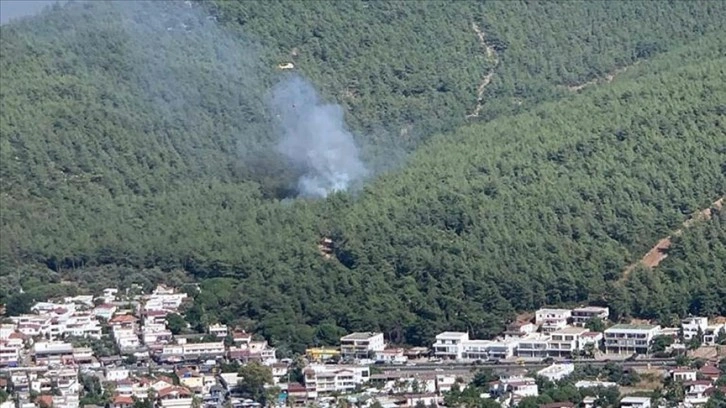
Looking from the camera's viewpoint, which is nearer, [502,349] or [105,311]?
[502,349]

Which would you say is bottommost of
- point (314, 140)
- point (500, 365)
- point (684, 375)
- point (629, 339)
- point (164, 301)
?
point (684, 375)

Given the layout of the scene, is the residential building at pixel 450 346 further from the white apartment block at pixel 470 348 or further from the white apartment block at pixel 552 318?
the white apartment block at pixel 552 318

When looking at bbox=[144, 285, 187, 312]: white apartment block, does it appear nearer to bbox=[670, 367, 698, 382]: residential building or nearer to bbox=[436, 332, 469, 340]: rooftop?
bbox=[436, 332, 469, 340]: rooftop

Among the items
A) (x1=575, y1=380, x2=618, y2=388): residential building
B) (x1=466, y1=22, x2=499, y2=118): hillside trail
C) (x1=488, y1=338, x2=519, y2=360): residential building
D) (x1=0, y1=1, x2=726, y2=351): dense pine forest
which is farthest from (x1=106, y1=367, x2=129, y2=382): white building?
(x1=466, y1=22, x2=499, y2=118): hillside trail

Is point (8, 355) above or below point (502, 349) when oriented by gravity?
above

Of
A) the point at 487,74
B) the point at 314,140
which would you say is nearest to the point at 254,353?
the point at 314,140

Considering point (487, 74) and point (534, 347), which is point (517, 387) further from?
point (487, 74)

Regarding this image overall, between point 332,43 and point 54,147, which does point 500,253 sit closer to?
point 54,147
